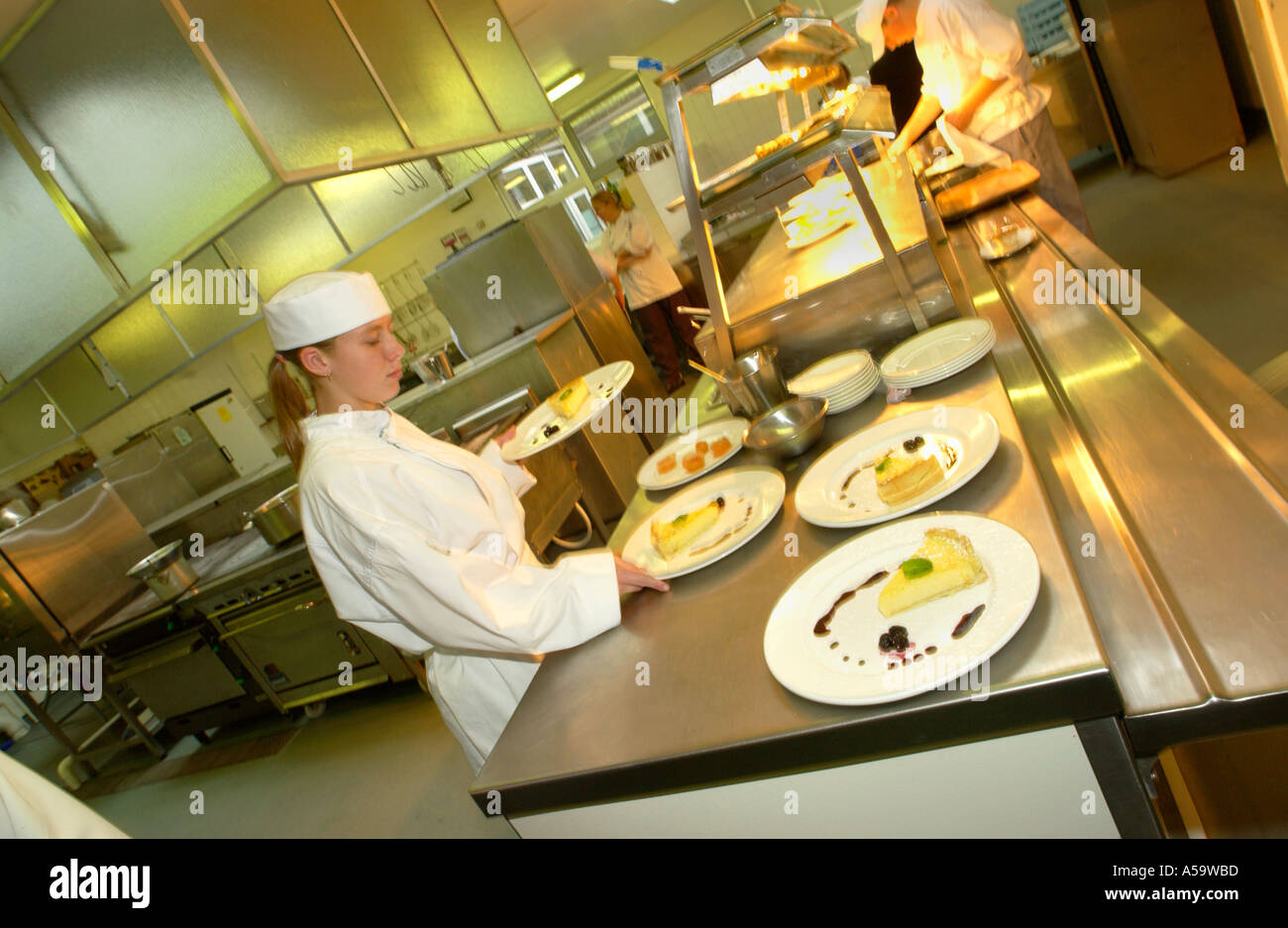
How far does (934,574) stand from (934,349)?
0.80 m

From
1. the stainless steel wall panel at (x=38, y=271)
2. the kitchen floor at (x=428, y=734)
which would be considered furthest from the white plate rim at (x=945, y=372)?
the stainless steel wall panel at (x=38, y=271)

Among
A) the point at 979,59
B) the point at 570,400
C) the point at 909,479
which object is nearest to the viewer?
the point at 909,479

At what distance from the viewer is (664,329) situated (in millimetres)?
6766

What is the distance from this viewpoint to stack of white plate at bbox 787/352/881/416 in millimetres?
1611

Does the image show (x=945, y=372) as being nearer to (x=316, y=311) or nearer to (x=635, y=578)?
(x=635, y=578)

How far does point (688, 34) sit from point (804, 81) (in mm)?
7747

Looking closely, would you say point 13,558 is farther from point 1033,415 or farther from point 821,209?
point 1033,415

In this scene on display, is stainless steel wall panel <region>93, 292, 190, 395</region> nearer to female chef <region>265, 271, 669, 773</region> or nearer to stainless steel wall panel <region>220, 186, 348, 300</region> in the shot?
stainless steel wall panel <region>220, 186, 348, 300</region>

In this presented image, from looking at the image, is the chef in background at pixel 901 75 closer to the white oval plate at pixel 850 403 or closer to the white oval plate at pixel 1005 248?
the white oval plate at pixel 1005 248

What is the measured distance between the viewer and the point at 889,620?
1.03 metres

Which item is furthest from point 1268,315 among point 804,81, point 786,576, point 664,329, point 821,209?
point 664,329

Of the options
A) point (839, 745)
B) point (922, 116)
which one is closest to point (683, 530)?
point (839, 745)

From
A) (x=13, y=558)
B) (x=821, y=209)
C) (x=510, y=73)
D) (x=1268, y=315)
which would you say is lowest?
(x=1268, y=315)

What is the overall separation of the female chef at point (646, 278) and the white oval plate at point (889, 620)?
17.3ft
